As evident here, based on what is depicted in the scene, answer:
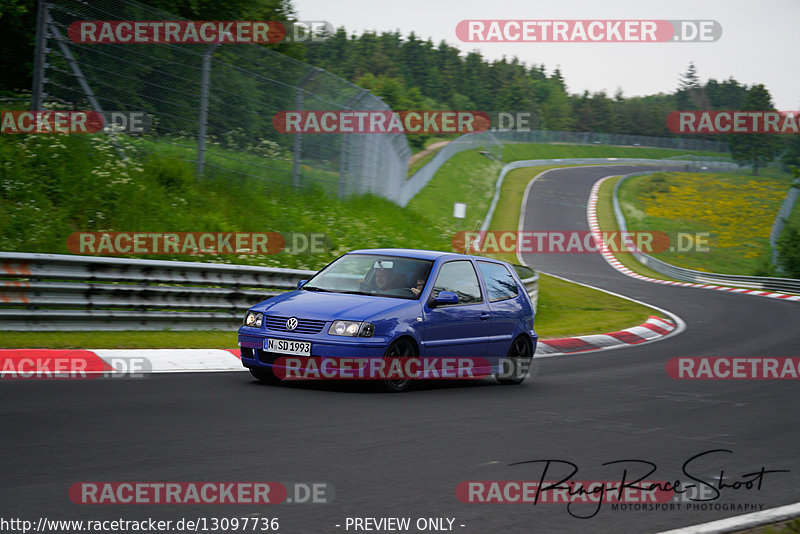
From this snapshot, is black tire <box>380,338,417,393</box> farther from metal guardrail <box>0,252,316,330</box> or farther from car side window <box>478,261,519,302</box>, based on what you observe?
metal guardrail <box>0,252,316,330</box>

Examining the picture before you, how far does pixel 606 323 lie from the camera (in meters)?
21.3

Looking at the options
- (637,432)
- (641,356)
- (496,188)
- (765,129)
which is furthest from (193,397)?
(765,129)

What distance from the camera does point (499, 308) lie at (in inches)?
445

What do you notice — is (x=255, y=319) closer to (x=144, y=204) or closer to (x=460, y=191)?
(x=144, y=204)

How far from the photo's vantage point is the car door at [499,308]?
1118 centimetres

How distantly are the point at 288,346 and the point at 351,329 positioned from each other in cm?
66

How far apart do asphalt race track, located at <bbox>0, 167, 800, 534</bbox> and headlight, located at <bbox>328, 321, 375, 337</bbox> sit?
2.03 feet

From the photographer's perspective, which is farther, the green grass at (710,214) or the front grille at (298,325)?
the green grass at (710,214)

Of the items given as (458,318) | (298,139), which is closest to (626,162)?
(298,139)

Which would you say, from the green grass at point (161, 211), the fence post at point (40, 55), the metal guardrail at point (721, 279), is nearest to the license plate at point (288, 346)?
the green grass at point (161, 211)

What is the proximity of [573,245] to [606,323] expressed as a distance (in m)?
39.0

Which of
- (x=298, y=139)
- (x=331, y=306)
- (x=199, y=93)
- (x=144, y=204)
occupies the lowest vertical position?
(x=331, y=306)

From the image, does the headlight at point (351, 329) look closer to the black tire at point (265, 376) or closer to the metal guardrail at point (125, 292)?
the black tire at point (265, 376)

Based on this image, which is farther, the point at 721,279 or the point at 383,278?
the point at 721,279
